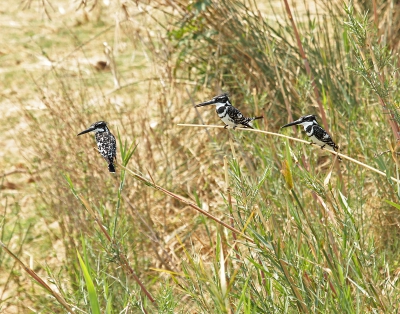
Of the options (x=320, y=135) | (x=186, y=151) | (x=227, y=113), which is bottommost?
(x=186, y=151)

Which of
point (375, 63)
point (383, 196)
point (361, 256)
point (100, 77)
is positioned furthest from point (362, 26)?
point (100, 77)

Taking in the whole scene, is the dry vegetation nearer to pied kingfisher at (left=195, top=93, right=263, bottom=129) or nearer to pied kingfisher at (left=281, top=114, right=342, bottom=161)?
pied kingfisher at (left=281, top=114, right=342, bottom=161)

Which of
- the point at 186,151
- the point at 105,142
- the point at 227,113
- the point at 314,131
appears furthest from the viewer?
the point at 186,151

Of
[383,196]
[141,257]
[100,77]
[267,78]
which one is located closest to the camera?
[383,196]

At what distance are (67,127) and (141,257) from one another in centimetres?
92

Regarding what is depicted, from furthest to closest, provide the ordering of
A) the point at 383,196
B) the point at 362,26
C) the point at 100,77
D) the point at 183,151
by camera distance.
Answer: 1. the point at 100,77
2. the point at 183,151
3. the point at 383,196
4. the point at 362,26

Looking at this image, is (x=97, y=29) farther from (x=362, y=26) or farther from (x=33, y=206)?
(x=362, y=26)

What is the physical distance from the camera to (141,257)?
4.23 metres

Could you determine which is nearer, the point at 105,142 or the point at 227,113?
the point at 105,142

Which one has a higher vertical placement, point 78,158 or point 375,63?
point 375,63

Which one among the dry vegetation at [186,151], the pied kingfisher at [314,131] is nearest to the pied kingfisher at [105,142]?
the pied kingfisher at [314,131]

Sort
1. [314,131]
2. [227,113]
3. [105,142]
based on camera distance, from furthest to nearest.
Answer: [314,131]
[227,113]
[105,142]

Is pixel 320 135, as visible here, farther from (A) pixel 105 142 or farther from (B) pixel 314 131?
(A) pixel 105 142

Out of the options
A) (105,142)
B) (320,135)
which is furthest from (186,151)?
(105,142)
